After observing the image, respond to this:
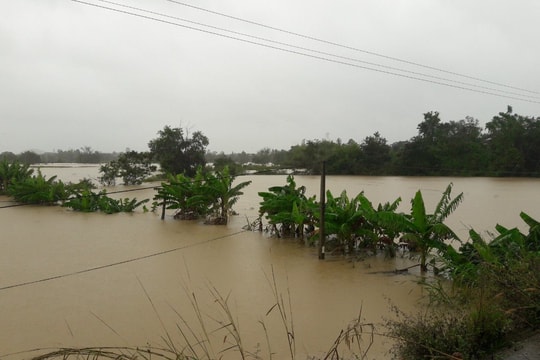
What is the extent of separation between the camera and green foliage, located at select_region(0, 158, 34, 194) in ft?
40.1

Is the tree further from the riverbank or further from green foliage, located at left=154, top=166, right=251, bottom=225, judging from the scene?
the riverbank

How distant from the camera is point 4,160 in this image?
1244cm

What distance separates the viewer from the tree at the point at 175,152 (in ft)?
57.7

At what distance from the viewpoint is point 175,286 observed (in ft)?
13.2

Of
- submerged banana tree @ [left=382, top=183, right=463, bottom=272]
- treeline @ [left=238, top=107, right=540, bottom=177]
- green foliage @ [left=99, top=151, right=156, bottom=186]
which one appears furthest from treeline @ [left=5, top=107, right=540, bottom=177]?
submerged banana tree @ [left=382, top=183, right=463, bottom=272]

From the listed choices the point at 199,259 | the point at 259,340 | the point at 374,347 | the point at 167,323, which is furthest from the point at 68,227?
the point at 374,347

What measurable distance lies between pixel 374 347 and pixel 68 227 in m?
6.84

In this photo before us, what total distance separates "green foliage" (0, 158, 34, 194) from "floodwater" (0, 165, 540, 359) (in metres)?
6.07

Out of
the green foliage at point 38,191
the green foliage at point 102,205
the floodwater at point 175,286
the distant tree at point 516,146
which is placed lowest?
the floodwater at point 175,286

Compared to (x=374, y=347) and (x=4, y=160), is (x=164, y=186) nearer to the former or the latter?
(x=374, y=347)

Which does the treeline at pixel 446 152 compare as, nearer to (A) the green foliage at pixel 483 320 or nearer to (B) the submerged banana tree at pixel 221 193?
(B) the submerged banana tree at pixel 221 193

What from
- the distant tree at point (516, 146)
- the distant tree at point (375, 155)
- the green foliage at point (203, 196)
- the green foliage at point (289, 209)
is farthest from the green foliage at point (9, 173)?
the distant tree at point (516, 146)

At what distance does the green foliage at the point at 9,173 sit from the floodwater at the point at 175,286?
19.9 feet

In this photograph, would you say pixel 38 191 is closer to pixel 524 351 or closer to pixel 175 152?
pixel 175 152
